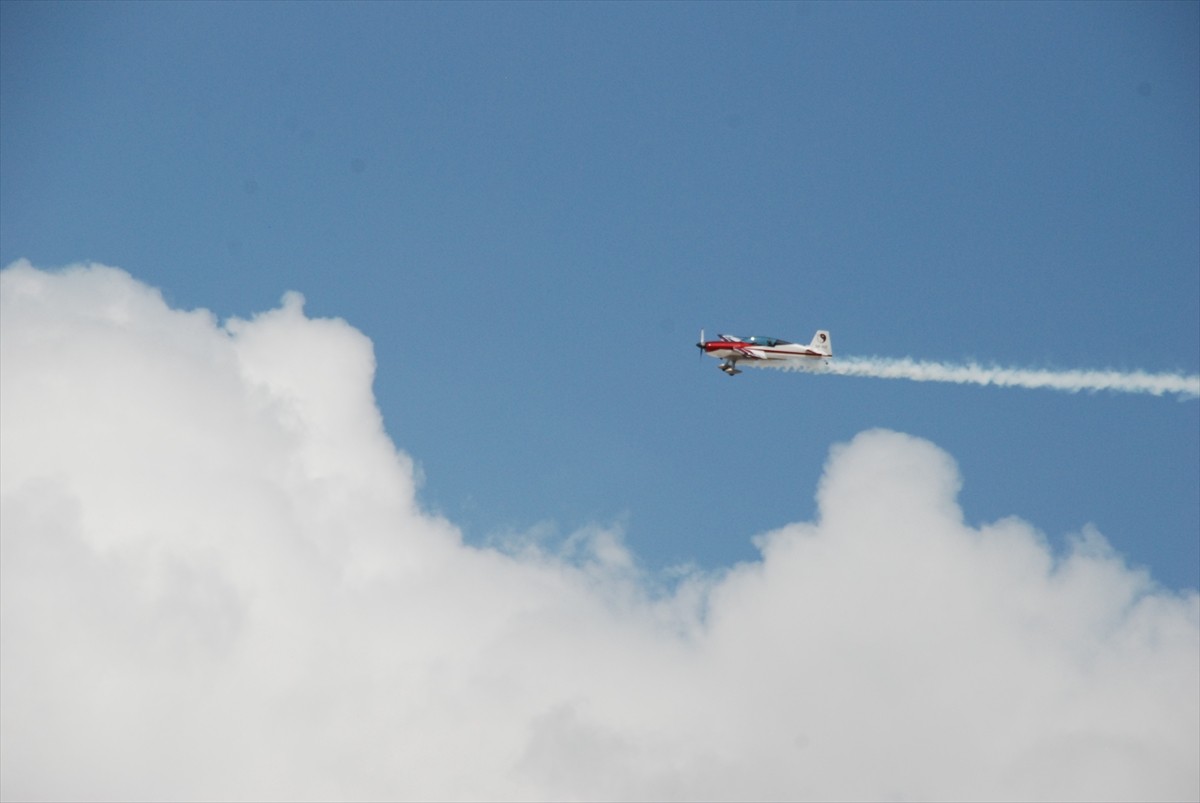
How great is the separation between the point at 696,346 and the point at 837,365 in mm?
11995

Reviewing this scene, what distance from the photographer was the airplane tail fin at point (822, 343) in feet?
410

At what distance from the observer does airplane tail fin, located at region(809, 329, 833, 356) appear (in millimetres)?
Answer: 124875

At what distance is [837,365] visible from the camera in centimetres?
12138

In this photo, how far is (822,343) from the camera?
125438mm

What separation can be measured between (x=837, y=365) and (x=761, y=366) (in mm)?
6465

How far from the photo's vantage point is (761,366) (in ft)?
407

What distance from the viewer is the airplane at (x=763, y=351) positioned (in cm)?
12400

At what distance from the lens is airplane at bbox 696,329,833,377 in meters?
124

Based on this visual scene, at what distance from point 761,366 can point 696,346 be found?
18.8ft

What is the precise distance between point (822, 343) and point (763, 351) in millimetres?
5322

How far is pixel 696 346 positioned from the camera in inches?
4924
